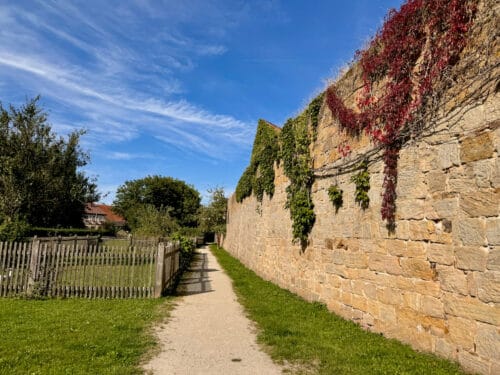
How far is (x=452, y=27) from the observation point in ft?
17.1

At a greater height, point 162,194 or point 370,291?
point 162,194

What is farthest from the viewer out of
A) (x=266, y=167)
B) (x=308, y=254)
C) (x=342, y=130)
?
(x=266, y=167)

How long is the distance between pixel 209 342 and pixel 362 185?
3.65m

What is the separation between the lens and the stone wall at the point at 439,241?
446cm

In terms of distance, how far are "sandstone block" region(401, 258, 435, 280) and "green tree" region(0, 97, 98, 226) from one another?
693 inches

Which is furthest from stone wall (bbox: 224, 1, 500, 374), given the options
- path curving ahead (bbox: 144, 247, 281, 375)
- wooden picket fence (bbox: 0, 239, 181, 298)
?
wooden picket fence (bbox: 0, 239, 181, 298)

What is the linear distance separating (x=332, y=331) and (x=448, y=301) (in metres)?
2.12

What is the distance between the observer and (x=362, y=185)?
699cm

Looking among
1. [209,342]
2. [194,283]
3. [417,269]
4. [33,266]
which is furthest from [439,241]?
[194,283]

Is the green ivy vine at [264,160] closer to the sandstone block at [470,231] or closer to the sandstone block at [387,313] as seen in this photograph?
the sandstone block at [387,313]

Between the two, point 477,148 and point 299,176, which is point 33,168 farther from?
point 477,148

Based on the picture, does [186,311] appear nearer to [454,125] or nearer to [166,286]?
[166,286]

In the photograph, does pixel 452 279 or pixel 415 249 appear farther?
pixel 415 249

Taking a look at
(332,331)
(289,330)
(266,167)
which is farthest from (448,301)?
(266,167)
